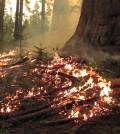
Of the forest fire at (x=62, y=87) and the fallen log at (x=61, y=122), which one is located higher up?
the forest fire at (x=62, y=87)

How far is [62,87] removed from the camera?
8336 millimetres

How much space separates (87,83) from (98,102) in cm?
150

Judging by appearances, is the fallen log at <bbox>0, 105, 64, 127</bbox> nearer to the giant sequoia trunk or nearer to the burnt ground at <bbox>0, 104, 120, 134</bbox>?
the burnt ground at <bbox>0, 104, 120, 134</bbox>

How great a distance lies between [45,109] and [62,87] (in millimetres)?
1727

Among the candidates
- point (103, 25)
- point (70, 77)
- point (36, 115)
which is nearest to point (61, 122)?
point (36, 115)

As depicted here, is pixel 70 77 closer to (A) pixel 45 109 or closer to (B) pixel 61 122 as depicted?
(A) pixel 45 109

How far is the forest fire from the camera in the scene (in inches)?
269

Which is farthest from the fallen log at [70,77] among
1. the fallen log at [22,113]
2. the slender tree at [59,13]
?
the slender tree at [59,13]

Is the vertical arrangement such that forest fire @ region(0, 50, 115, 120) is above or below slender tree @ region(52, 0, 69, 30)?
below

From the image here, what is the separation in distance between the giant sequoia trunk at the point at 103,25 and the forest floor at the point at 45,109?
2533 millimetres

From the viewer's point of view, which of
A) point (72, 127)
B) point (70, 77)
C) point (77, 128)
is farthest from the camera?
point (70, 77)

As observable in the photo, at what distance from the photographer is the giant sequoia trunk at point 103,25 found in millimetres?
11984

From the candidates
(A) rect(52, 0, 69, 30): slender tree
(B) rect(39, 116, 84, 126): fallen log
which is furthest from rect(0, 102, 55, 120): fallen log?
(A) rect(52, 0, 69, 30): slender tree

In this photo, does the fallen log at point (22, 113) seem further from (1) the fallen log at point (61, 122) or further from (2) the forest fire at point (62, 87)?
(1) the fallen log at point (61, 122)
